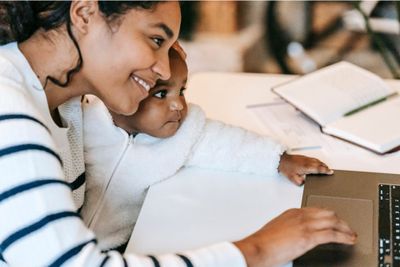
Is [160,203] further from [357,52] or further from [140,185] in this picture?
[357,52]

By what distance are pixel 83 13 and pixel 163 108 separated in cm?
32

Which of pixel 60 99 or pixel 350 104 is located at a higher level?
pixel 60 99

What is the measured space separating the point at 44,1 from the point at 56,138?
0.25 meters

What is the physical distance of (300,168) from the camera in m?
1.24

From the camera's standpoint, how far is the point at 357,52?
10.1 feet

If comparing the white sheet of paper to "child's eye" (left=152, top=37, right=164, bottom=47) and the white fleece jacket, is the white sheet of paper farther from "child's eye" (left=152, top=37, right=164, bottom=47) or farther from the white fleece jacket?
"child's eye" (left=152, top=37, right=164, bottom=47)

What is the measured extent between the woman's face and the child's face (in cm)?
13

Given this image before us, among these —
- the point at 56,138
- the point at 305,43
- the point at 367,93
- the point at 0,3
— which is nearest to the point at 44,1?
the point at 0,3

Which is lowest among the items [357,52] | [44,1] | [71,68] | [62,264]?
[357,52]

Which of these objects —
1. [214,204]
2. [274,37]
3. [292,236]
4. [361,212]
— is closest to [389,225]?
[361,212]

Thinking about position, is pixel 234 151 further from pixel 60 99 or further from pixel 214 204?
pixel 60 99

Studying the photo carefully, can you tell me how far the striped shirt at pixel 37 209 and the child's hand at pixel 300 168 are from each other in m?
0.29

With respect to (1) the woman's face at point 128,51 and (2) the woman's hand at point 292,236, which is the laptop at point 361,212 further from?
(1) the woman's face at point 128,51

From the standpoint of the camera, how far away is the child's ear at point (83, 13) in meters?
0.96
